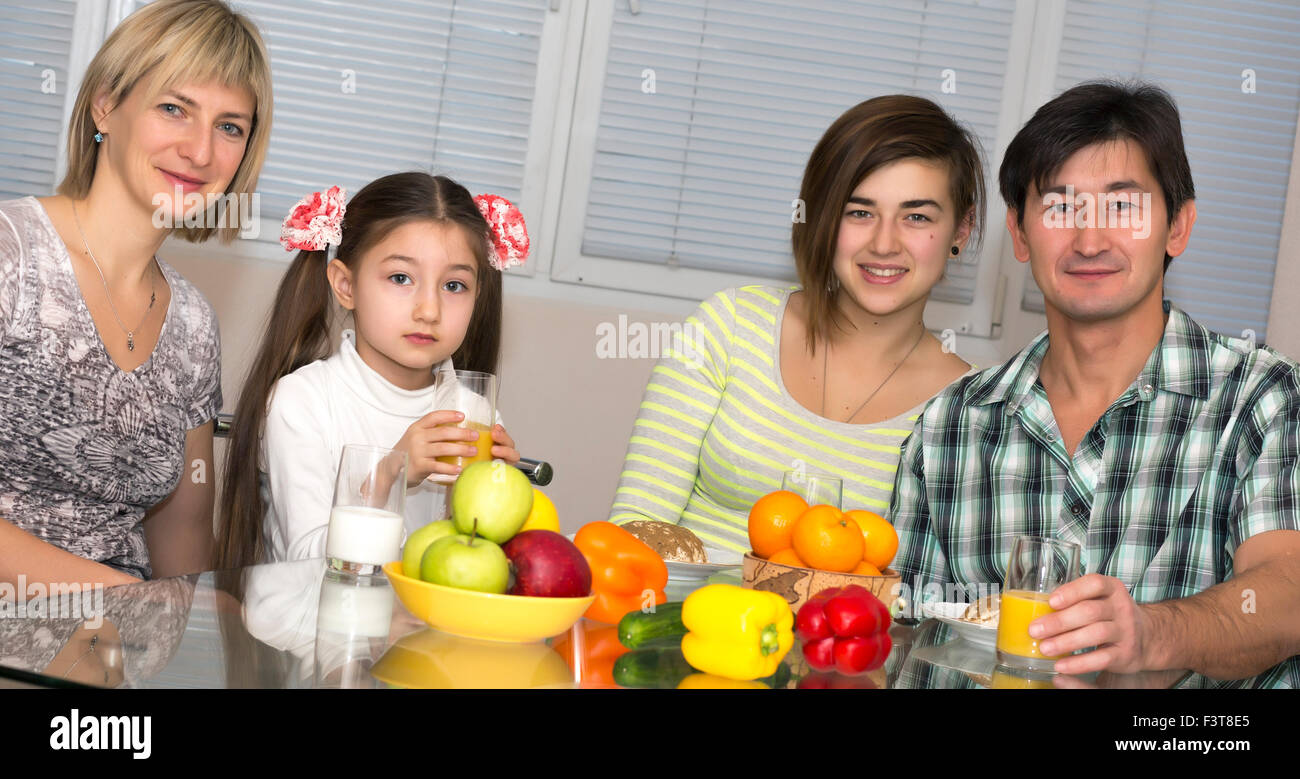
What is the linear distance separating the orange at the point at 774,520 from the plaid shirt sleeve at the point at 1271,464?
0.78 m

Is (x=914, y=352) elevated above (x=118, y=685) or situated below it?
above

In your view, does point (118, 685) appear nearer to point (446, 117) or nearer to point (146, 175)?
point (146, 175)

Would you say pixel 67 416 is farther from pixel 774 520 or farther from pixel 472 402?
pixel 774 520

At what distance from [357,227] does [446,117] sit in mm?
1160

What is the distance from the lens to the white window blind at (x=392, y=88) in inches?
131

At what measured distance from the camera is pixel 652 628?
119 centimetres

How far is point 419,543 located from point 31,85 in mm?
2770

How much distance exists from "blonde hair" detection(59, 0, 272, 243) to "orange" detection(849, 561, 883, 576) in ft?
4.75

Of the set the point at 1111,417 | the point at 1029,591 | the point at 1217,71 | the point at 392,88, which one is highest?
the point at 1217,71

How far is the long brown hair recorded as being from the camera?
7.50 ft

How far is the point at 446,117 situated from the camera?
3377mm

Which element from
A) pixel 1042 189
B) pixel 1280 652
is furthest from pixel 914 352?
pixel 1280 652

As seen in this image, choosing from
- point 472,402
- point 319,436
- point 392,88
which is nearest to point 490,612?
point 472,402

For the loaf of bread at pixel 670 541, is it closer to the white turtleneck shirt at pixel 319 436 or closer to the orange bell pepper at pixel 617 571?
the orange bell pepper at pixel 617 571
